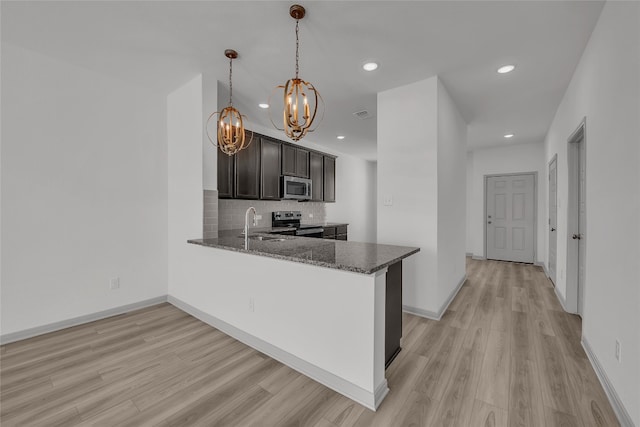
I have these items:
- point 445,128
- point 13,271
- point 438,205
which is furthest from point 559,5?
point 13,271

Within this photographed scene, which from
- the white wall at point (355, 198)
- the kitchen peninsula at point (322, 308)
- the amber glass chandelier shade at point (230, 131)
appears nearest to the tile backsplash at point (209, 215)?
the kitchen peninsula at point (322, 308)

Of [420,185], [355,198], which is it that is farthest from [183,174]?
[355,198]

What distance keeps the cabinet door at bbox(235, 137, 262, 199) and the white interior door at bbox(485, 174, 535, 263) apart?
209 inches

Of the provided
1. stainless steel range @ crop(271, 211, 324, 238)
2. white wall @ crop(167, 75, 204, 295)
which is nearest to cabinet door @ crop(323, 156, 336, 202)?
stainless steel range @ crop(271, 211, 324, 238)

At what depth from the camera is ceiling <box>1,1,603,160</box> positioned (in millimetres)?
2002

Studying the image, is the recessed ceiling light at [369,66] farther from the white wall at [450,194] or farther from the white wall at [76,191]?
the white wall at [76,191]

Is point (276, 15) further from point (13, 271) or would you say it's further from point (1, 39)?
point (13, 271)

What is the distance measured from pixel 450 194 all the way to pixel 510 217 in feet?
12.2

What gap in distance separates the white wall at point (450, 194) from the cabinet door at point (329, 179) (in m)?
2.77

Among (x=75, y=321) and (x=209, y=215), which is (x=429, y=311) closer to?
(x=209, y=215)

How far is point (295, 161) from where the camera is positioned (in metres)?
5.19

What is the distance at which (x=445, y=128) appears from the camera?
3266 mm

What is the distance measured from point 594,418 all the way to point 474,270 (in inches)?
158

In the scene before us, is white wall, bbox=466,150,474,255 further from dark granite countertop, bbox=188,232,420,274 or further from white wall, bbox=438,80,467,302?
dark granite countertop, bbox=188,232,420,274
